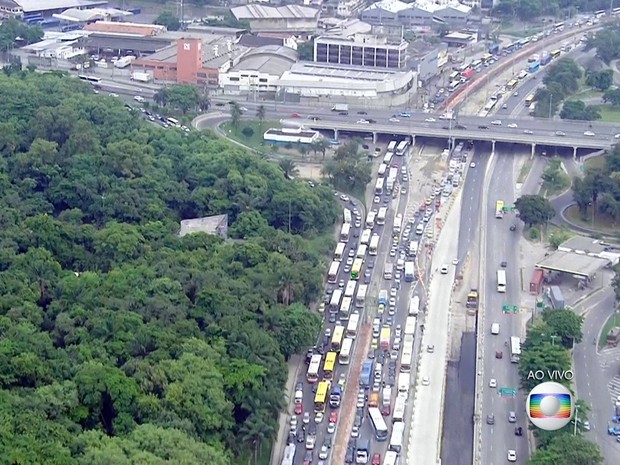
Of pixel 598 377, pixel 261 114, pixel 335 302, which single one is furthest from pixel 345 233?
pixel 261 114

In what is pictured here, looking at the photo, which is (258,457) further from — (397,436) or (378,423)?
(397,436)

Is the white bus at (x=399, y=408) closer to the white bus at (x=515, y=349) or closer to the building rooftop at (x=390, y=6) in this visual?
the white bus at (x=515, y=349)

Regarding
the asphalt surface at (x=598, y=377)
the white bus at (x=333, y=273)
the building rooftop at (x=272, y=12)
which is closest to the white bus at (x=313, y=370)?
the white bus at (x=333, y=273)

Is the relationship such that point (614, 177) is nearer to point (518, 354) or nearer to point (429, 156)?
point (429, 156)

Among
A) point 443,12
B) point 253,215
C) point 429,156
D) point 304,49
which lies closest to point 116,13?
point 304,49

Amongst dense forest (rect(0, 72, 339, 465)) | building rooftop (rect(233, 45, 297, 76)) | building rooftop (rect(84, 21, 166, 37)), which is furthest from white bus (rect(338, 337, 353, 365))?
building rooftop (rect(84, 21, 166, 37))
